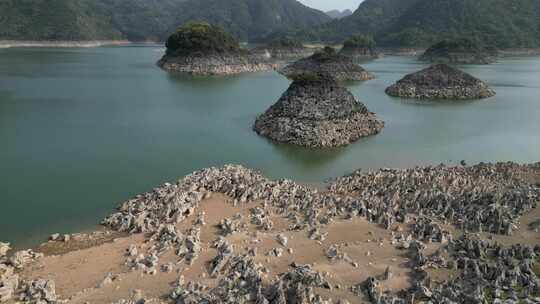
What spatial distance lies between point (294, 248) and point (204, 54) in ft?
185

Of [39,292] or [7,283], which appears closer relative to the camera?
[39,292]

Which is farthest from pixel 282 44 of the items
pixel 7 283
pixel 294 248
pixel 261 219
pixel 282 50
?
pixel 7 283

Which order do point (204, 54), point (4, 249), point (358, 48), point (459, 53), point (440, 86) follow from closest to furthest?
point (4, 249) → point (440, 86) → point (204, 54) → point (459, 53) → point (358, 48)

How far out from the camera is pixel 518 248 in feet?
39.5

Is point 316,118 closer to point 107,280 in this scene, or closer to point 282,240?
point 282,240

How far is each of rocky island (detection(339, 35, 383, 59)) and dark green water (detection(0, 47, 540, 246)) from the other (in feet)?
208

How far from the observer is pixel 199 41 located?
2591 inches

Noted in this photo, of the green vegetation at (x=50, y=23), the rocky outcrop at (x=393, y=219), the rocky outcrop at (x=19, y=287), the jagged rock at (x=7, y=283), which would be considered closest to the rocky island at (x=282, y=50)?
the green vegetation at (x=50, y=23)

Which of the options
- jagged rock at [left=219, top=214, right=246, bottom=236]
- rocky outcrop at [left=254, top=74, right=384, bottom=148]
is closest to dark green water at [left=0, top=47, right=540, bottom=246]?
rocky outcrop at [left=254, top=74, right=384, bottom=148]

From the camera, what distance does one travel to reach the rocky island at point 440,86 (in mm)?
45062

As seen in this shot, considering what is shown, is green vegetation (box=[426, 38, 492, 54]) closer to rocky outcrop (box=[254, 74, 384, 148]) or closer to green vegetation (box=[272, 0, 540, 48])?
green vegetation (box=[272, 0, 540, 48])

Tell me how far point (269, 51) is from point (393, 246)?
92.2 m

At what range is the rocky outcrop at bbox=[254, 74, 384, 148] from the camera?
1005 inches

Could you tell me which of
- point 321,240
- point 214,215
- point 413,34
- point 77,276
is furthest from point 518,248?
point 413,34
